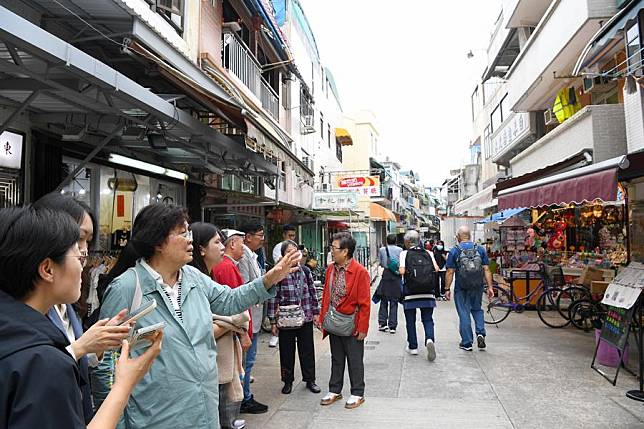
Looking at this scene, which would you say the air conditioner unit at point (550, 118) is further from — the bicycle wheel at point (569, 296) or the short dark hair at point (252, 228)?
the short dark hair at point (252, 228)

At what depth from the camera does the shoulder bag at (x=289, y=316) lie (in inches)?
210

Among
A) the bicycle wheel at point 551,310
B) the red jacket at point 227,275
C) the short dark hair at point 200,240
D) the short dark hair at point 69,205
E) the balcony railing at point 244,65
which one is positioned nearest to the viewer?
the short dark hair at point 69,205

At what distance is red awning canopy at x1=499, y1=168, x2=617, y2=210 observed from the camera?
5.47 meters

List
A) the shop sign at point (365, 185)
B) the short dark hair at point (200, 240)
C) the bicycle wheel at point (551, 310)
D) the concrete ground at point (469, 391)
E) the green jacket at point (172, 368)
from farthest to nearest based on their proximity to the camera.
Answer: the shop sign at point (365, 185), the bicycle wheel at point (551, 310), the concrete ground at point (469, 391), the short dark hair at point (200, 240), the green jacket at point (172, 368)

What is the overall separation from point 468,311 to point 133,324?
6.45 meters

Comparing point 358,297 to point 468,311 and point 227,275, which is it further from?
point 468,311

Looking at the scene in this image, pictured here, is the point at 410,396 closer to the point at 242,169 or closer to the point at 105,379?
the point at 105,379

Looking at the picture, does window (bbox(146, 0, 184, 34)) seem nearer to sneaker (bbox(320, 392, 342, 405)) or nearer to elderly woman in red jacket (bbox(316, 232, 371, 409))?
elderly woman in red jacket (bbox(316, 232, 371, 409))

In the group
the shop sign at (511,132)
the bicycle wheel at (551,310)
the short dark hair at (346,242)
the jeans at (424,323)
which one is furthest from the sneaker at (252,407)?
the shop sign at (511,132)

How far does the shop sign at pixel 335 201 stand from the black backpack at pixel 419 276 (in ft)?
26.9

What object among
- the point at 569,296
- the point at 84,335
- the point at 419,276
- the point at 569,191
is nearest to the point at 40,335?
the point at 84,335

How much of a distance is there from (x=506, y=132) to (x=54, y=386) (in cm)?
1927

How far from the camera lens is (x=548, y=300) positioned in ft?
33.8

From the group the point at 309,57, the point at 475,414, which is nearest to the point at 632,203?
the point at 475,414
